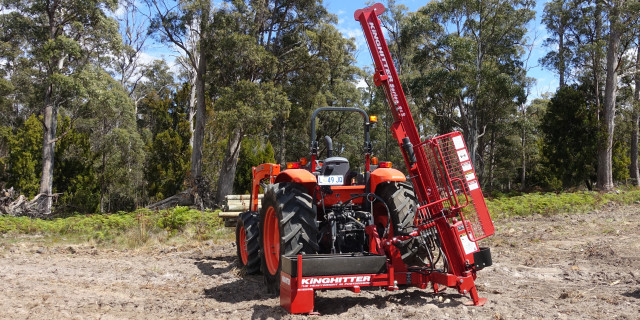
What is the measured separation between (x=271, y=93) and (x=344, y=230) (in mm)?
15571

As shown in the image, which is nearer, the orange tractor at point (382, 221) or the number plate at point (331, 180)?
the orange tractor at point (382, 221)

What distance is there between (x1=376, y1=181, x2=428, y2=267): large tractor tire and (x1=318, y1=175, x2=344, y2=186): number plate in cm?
55

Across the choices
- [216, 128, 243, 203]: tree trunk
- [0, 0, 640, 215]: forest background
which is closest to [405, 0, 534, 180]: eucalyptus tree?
[0, 0, 640, 215]: forest background

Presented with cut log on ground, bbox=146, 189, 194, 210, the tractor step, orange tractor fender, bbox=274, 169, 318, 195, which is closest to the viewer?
the tractor step

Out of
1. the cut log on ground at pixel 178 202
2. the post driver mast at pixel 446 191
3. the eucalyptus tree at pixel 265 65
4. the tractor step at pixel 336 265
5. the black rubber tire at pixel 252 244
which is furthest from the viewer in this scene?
the cut log on ground at pixel 178 202

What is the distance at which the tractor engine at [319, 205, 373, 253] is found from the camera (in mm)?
5648

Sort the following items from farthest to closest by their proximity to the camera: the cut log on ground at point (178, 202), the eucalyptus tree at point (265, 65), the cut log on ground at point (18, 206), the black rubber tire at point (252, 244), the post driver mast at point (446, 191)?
the cut log on ground at point (178, 202) → the eucalyptus tree at point (265, 65) → the cut log on ground at point (18, 206) → the black rubber tire at point (252, 244) → the post driver mast at point (446, 191)

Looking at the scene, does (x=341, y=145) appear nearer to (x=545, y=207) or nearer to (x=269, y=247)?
(x=545, y=207)

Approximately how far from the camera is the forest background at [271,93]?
852 inches

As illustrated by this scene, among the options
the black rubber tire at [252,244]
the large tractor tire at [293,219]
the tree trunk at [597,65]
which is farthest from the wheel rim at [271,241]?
the tree trunk at [597,65]

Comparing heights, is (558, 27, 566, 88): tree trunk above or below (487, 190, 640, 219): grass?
above

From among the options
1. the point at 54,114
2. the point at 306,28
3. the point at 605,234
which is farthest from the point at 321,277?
the point at 54,114

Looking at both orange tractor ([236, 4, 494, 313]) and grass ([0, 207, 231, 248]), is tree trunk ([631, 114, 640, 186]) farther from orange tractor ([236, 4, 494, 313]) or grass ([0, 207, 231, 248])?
orange tractor ([236, 4, 494, 313])

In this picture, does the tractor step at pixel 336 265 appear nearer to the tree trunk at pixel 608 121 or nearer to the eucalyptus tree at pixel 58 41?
the eucalyptus tree at pixel 58 41
